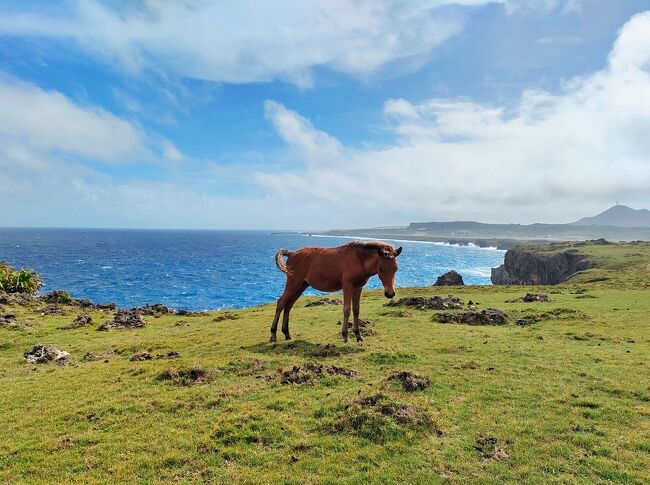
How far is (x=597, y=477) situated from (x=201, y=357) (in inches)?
518

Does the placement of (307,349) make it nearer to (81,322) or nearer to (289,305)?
(289,305)

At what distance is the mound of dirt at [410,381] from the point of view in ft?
37.3

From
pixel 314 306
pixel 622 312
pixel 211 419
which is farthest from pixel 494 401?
pixel 314 306

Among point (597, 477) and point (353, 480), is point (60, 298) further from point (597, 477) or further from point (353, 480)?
point (597, 477)

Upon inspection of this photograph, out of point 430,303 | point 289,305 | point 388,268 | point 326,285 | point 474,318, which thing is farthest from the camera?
point 430,303

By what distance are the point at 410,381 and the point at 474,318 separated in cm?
1317

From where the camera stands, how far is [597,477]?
7.17 meters

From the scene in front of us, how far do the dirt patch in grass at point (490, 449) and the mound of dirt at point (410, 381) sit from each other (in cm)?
287

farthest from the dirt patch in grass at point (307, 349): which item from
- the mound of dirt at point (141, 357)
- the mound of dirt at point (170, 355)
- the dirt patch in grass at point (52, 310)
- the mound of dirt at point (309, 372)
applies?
the dirt patch in grass at point (52, 310)

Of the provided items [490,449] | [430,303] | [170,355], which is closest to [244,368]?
[170,355]

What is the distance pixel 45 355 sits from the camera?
55.8 ft

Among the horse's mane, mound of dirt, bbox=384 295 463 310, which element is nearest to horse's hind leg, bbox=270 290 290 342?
the horse's mane

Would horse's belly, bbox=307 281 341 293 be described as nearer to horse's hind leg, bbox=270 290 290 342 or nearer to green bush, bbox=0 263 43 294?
horse's hind leg, bbox=270 290 290 342

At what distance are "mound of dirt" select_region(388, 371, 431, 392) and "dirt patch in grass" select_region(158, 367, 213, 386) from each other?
5900 millimetres
